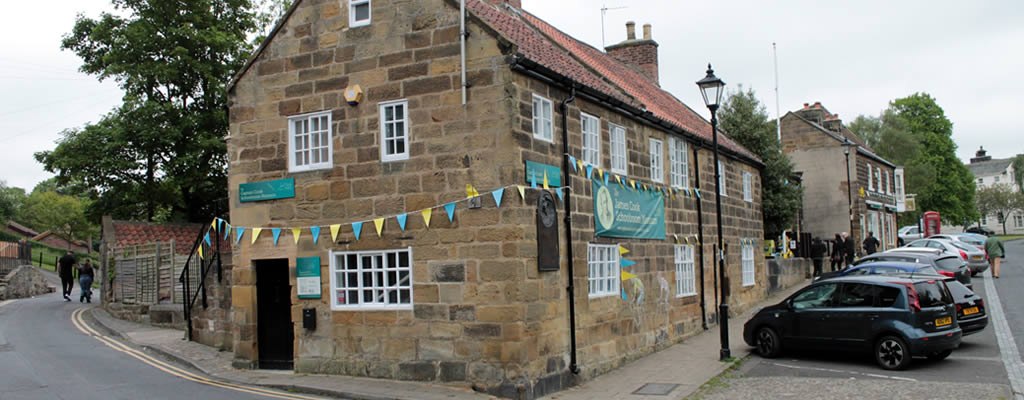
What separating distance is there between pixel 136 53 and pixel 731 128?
24.0 m

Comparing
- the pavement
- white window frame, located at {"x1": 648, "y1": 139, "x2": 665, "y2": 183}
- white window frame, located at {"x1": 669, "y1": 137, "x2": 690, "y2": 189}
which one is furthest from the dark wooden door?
white window frame, located at {"x1": 669, "y1": 137, "x2": 690, "y2": 189}

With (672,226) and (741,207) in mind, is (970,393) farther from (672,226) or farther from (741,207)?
(741,207)

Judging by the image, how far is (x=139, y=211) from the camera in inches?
1151

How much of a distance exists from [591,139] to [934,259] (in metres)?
13.9

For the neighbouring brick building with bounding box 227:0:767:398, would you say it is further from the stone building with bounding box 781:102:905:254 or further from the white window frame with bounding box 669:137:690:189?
the stone building with bounding box 781:102:905:254

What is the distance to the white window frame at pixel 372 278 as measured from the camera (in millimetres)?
12295

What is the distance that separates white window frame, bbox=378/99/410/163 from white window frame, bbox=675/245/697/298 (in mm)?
7913

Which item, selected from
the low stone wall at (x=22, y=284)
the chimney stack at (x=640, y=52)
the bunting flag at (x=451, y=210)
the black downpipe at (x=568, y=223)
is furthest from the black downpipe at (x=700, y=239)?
the low stone wall at (x=22, y=284)

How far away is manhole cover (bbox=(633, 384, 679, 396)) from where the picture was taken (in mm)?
11742

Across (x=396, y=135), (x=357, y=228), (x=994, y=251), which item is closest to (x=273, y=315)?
(x=357, y=228)

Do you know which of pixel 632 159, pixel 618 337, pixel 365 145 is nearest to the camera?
pixel 365 145

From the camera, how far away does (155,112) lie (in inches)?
1064

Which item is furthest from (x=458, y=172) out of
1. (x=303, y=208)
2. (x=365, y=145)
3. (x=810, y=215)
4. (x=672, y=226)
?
(x=810, y=215)

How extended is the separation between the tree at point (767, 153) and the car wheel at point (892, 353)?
20342 mm
